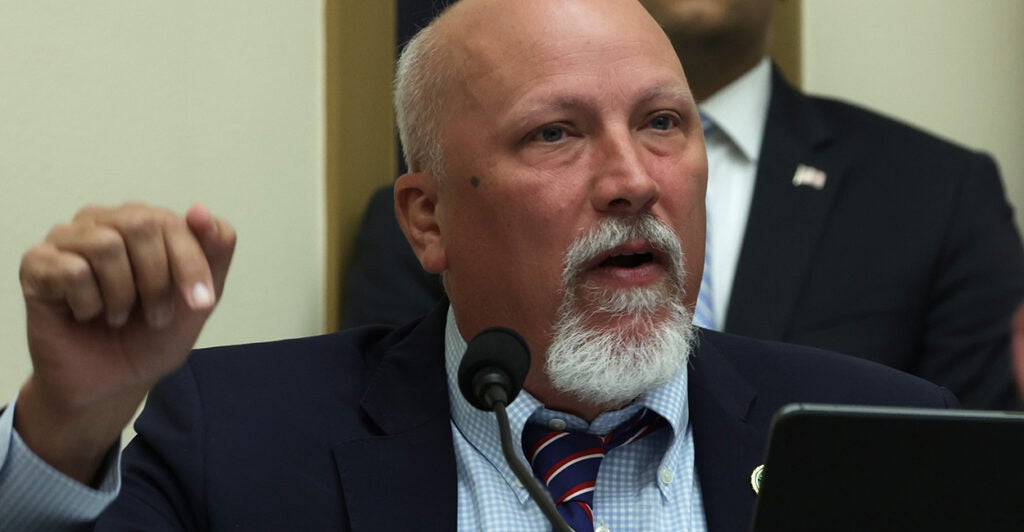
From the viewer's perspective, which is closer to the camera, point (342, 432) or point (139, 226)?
point (139, 226)

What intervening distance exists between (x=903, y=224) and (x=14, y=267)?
1.75 m

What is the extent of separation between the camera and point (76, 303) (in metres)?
1.26

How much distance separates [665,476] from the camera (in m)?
1.85

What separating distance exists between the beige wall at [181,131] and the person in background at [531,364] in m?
0.50

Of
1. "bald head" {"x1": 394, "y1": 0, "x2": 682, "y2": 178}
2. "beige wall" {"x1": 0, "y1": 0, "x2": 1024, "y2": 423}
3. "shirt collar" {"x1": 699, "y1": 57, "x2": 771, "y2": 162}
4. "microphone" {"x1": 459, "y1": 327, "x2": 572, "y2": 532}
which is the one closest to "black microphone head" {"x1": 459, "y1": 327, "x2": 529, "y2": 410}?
"microphone" {"x1": 459, "y1": 327, "x2": 572, "y2": 532}

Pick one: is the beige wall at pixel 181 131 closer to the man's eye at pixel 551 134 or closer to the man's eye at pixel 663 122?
the man's eye at pixel 551 134

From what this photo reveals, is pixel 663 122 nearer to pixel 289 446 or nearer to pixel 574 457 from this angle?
pixel 574 457

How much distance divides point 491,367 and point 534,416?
1.56 feet

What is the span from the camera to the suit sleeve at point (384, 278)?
9.27 feet

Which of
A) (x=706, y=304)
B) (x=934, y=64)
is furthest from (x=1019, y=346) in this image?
(x=934, y=64)

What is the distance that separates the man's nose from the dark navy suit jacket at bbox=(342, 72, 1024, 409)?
0.96 metres

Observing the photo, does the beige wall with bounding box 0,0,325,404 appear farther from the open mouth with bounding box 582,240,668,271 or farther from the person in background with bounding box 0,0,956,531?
the open mouth with bounding box 582,240,668,271

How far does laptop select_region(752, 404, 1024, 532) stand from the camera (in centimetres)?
112

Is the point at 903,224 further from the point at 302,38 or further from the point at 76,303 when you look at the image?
the point at 76,303
